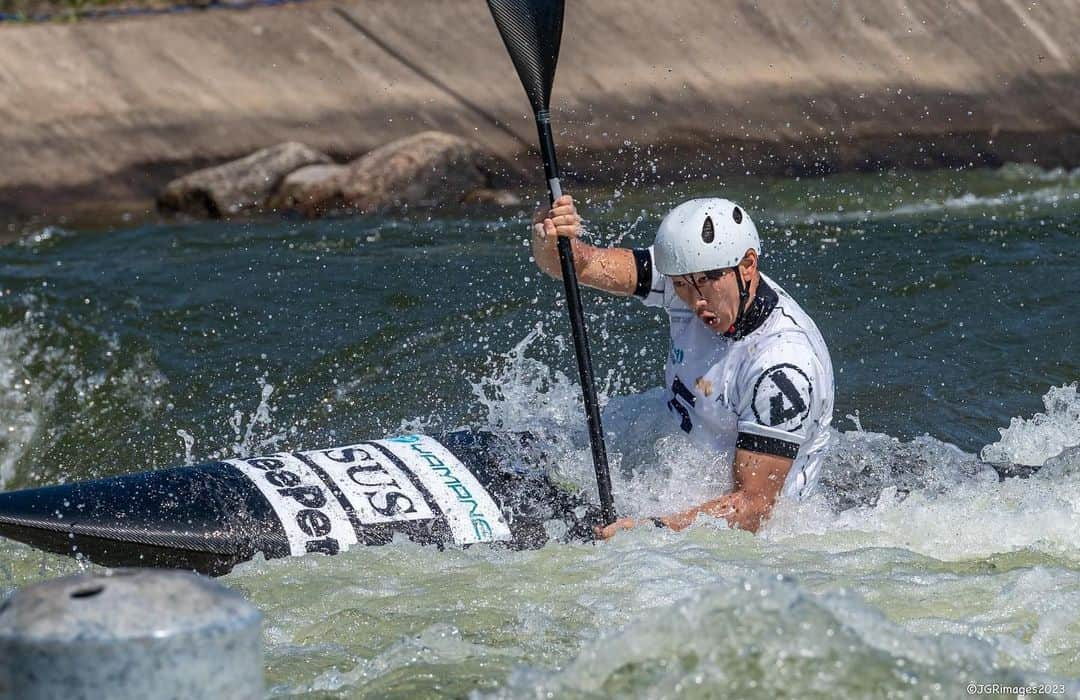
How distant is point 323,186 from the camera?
10.5 m

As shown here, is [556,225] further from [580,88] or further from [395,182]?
[580,88]

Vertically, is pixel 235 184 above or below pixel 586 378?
above

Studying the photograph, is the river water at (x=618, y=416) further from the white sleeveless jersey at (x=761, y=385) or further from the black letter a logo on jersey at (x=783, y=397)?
the black letter a logo on jersey at (x=783, y=397)

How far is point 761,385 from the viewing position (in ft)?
13.8

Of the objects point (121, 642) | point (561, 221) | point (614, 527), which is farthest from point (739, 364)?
point (121, 642)

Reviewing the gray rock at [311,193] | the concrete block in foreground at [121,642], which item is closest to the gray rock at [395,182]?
the gray rock at [311,193]

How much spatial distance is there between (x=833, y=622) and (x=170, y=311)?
585 cm

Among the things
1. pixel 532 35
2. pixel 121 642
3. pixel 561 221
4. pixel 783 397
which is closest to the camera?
pixel 121 642

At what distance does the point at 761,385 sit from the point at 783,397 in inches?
3.0

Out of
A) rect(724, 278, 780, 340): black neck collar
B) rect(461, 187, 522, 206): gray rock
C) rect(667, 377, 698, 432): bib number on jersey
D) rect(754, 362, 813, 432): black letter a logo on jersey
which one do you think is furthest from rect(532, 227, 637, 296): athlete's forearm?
rect(461, 187, 522, 206): gray rock

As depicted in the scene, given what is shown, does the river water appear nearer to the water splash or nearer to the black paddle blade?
the water splash

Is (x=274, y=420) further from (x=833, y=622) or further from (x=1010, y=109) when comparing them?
(x=1010, y=109)

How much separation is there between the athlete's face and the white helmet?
0.04 metres

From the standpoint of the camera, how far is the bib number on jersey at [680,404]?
178 inches
